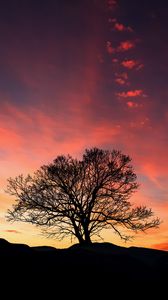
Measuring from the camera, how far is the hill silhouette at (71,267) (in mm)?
12758

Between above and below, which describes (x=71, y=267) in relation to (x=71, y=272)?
above

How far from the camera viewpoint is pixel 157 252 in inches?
1012

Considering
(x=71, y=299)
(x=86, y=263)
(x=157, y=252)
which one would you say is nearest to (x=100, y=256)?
(x=86, y=263)

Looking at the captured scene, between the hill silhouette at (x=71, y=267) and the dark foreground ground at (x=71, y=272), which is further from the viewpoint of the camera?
the hill silhouette at (x=71, y=267)

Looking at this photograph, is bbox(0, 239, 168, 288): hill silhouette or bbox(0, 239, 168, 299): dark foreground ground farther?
bbox(0, 239, 168, 288): hill silhouette

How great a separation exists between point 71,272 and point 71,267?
0.40m

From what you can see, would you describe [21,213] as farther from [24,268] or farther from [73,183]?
[24,268]

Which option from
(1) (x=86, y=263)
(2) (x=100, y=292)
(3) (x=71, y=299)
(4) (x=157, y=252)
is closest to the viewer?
(3) (x=71, y=299)

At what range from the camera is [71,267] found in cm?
1401

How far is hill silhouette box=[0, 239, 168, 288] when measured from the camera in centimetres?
1276

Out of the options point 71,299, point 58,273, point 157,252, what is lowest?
point 71,299

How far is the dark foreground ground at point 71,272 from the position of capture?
12367 millimetres

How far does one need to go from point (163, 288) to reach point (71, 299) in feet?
19.1

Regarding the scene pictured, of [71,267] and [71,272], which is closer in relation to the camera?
[71,272]
